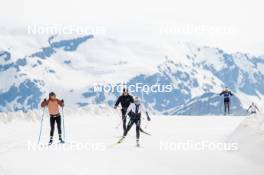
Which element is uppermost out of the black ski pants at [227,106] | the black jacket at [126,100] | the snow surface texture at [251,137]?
the black ski pants at [227,106]

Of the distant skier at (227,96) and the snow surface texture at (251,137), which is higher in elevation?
the distant skier at (227,96)

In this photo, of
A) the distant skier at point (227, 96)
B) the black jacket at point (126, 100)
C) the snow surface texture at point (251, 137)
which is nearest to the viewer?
the snow surface texture at point (251, 137)

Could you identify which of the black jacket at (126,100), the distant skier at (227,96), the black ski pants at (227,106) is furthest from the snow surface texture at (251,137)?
the black ski pants at (227,106)

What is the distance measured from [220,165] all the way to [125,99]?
314 inches

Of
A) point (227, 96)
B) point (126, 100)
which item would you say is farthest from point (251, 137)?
point (227, 96)

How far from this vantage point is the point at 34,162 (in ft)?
67.6

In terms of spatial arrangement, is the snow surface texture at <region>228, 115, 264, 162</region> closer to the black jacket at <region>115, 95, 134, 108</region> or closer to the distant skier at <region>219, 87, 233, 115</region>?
the black jacket at <region>115, 95, 134, 108</region>

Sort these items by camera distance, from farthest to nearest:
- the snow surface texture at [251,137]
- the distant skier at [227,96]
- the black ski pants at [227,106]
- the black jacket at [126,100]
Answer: the black ski pants at [227,106], the distant skier at [227,96], the black jacket at [126,100], the snow surface texture at [251,137]

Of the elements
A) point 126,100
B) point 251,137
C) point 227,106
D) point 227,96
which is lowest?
point 251,137

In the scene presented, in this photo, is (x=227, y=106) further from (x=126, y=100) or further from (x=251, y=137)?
(x=251, y=137)

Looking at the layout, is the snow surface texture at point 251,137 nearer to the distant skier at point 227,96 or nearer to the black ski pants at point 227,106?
the distant skier at point 227,96

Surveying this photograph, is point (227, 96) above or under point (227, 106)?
above

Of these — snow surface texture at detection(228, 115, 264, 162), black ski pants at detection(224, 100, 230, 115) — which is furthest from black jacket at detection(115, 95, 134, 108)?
black ski pants at detection(224, 100, 230, 115)

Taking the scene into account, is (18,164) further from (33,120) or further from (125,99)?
(33,120)
